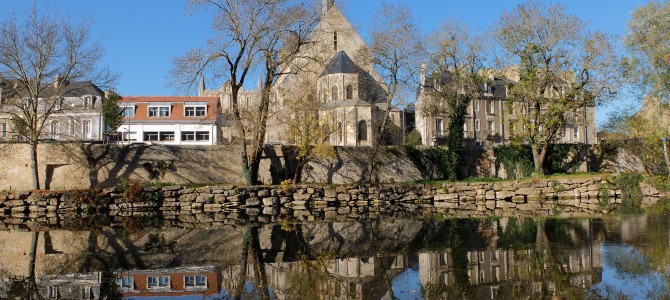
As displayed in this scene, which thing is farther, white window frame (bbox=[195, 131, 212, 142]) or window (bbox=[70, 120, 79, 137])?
white window frame (bbox=[195, 131, 212, 142])

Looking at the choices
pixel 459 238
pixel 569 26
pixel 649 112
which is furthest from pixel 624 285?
pixel 649 112

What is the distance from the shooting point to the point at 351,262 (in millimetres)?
10258

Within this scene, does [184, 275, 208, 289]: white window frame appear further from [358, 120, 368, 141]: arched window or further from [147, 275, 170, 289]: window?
[358, 120, 368, 141]: arched window

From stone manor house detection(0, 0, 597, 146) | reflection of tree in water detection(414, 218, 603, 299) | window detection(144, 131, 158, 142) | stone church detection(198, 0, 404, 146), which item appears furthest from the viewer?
window detection(144, 131, 158, 142)

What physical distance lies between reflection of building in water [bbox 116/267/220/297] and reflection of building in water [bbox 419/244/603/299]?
337 centimetres

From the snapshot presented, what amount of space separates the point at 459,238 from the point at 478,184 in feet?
54.8

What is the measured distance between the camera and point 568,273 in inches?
339

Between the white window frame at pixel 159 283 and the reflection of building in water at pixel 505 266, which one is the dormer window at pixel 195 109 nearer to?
the reflection of building in water at pixel 505 266

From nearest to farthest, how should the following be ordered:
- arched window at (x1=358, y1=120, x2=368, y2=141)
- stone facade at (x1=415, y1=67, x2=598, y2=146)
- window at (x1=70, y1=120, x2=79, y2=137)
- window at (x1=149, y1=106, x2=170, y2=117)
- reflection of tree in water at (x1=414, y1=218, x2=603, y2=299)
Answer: reflection of tree in water at (x1=414, y1=218, x2=603, y2=299)
window at (x1=70, y1=120, x2=79, y2=137)
arched window at (x1=358, y1=120, x2=368, y2=141)
window at (x1=149, y1=106, x2=170, y2=117)
stone facade at (x1=415, y1=67, x2=598, y2=146)

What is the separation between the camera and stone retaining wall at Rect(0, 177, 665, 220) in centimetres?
2462

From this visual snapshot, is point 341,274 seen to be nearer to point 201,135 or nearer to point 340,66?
point 201,135

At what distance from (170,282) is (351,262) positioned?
328cm

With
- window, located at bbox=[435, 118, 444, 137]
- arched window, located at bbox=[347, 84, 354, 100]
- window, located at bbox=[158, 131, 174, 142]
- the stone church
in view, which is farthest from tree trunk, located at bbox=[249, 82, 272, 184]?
window, located at bbox=[435, 118, 444, 137]

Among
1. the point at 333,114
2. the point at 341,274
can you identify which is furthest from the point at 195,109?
the point at 341,274
